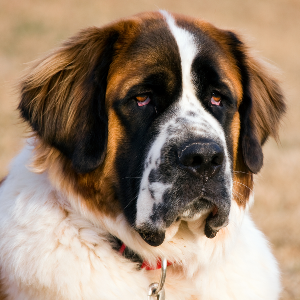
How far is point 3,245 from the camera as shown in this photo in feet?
9.00

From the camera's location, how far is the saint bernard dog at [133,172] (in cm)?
258

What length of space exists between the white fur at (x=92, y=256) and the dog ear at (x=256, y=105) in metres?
0.41

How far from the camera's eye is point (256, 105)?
320 centimetres

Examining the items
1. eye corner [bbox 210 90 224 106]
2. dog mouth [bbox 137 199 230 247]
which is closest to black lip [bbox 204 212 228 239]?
dog mouth [bbox 137 199 230 247]

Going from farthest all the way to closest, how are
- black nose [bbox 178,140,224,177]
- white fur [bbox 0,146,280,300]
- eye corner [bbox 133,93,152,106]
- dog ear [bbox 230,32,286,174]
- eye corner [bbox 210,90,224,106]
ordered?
dog ear [bbox 230,32,286,174] < eye corner [bbox 210,90,224,106] < eye corner [bbox 133,93,152,106] < white fur [bbox 0,146,280,300] < black nose [bbox 178,140,224,177]

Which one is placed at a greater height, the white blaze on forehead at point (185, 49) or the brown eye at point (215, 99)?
the white blaze on forehead at point (185, 49)

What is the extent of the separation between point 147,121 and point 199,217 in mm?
633

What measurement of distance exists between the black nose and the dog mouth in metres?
0.19

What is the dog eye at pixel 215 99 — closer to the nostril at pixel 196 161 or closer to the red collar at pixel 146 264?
the nostril at pixel 196 161

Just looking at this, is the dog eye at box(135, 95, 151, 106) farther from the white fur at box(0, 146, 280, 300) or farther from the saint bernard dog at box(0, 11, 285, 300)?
the white fur at box(0, 146, 280, 300)

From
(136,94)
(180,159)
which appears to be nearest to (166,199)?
(180,159)

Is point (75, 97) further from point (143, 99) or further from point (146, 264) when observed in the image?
point (146, 264)

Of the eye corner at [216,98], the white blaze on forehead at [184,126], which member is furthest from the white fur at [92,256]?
the eye corner at [216,98]

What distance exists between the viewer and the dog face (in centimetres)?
252
